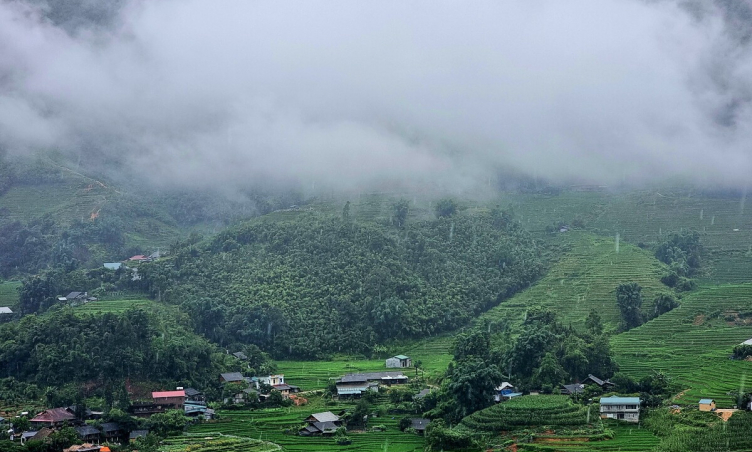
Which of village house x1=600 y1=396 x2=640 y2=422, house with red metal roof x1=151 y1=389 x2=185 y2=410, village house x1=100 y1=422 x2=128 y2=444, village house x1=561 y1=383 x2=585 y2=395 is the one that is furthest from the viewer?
house with red metal roof x1=151 y1=389 x2=185 y2=410

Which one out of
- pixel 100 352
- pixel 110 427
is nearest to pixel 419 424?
pixel 110 427

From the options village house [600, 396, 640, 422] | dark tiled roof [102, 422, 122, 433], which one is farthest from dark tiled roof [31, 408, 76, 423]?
village house [600, 396, 640, 422]

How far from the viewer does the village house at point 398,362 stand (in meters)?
56.5

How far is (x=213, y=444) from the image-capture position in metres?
41.5

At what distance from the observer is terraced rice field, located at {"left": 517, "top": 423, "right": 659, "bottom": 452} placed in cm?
3772

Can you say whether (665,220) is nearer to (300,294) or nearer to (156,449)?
(300,294)

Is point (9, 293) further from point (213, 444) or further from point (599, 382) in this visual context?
point (599, 382)

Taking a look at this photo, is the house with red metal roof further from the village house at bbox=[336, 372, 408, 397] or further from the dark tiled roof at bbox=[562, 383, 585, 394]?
the dark tiled roof at bbox=[562, 383, 585, 394]

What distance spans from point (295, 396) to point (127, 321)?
31.4ft

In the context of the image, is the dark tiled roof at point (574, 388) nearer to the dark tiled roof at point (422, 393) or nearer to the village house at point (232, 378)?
the dark tiled roof at point (422, 393)

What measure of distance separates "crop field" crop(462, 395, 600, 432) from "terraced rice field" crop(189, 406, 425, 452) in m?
2.77

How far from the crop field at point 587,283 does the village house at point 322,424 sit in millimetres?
18028

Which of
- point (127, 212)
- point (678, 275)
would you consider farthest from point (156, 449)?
point (127, 212)

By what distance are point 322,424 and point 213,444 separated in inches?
214
